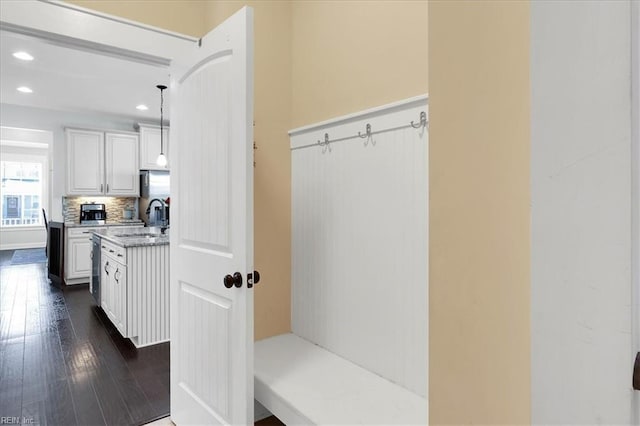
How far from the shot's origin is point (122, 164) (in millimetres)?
6441

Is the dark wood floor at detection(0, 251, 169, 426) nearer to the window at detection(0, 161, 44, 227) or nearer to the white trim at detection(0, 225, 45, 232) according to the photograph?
the white trim at detection(0, 225, 45, 232)

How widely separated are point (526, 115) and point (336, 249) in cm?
162

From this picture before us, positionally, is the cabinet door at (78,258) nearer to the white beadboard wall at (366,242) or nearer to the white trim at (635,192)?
the white beadboard wall at (366,242)

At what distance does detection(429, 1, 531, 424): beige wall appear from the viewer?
562 millimetres

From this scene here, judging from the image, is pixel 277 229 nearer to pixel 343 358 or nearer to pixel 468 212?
pixel 343 358

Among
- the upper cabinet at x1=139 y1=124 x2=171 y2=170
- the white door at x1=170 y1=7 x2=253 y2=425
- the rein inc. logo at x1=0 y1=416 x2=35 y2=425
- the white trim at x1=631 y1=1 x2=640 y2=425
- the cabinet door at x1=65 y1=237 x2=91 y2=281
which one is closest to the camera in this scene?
the white trim at x1=631 y1=1 x2=640 y2=425

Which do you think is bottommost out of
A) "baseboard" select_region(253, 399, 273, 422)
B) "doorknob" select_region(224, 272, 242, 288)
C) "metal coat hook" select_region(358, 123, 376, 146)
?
"baseboard" select_region(253, 399, 273, 422)

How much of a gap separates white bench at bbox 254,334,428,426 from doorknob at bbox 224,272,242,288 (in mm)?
557

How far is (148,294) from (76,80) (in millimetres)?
3164

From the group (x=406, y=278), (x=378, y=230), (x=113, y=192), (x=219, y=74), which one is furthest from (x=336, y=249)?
(x=113, y=192)

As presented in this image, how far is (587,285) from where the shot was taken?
0.49 m

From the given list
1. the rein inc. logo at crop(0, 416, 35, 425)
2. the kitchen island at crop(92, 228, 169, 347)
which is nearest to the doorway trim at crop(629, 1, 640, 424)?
the rein inc. logo at crop(0, 416, 35, 425)

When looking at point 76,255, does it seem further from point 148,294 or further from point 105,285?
point 148,294

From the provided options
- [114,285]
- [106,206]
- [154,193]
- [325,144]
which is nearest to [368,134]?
[325,144]
